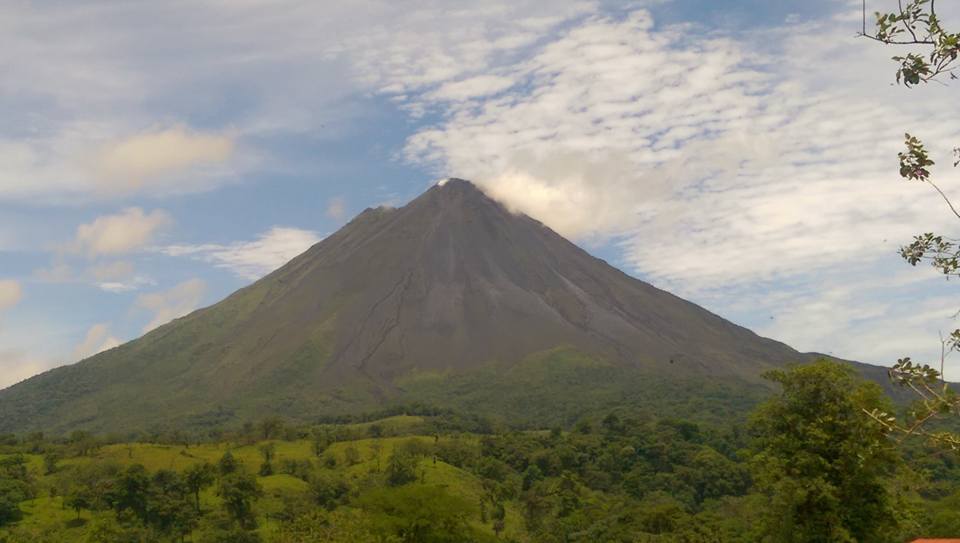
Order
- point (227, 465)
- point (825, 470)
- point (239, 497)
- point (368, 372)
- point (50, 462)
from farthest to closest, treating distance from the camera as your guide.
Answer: point (368, 372)
point (50, 462)
point (227, 465)
point (239, 497)
point (825, 470)

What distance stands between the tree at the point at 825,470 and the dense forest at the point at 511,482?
1.7 inches

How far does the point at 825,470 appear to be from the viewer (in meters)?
21.1

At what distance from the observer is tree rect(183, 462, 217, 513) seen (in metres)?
63.5

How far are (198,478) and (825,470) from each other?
5462 cm

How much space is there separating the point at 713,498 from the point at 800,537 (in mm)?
59733

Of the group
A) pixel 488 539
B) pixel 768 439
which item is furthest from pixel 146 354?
pixel 768 439

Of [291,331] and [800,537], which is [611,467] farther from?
[291,331]

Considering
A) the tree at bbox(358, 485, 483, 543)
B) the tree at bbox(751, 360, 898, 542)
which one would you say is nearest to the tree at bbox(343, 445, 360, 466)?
the tree at bbox(358, 485, 483, 543)

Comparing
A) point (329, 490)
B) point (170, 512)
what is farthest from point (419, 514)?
point (329, 490)

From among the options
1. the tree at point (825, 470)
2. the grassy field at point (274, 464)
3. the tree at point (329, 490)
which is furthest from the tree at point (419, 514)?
the tree at point (329, 490)

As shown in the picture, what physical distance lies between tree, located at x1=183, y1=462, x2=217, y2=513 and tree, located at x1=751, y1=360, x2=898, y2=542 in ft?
168

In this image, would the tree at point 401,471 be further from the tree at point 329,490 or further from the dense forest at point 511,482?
the tree at point 329,490

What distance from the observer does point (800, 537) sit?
68.6 feet

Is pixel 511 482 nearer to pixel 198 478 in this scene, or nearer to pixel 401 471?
pixel 401 471
